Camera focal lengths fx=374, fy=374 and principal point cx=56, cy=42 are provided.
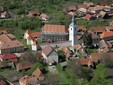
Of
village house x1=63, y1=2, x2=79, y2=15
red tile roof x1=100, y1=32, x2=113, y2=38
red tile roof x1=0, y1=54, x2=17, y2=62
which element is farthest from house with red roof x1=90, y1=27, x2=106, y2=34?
red tile roof x1=0, y1=54, x2=17, y2=62

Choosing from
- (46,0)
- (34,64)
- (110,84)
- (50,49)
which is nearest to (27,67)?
(34,64)

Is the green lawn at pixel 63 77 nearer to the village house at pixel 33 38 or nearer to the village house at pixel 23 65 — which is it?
the village house at pixel 23 65

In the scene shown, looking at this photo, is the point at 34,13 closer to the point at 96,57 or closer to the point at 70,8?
the point at 70,8

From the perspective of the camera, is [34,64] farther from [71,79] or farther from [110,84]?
[110,84]

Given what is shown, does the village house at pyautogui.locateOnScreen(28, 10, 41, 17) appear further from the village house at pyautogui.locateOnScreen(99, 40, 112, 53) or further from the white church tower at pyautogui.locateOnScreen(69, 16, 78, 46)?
the village house at pyautogui.locateOnScreen(99, 40, 112, 53)

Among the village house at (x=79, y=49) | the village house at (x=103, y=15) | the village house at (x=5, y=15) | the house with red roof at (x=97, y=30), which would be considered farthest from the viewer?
the village house at (x=103, y=15)

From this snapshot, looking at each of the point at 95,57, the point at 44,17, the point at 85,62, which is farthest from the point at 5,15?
the point at 85,62

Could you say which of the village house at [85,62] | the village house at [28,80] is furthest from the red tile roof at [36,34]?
the village house at [28,80]
